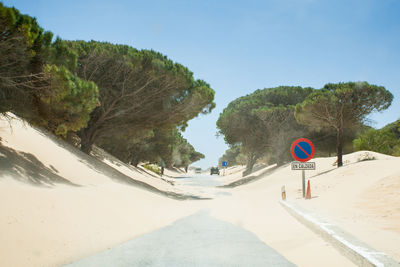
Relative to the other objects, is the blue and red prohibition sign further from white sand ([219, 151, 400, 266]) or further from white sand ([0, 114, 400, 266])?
white sand ([0, 114, 400, 266])

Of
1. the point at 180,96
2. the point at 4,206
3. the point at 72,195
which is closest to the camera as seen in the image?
the point at 4,206

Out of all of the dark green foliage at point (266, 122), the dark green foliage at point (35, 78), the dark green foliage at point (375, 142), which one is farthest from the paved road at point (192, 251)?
the dark green foliage at point (375, 142)

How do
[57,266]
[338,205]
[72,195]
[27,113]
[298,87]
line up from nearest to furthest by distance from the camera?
[57,266] < [72,195] < [338,205] < [27,113] < [298,87]

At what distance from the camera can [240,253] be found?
4.96m

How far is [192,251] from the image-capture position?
5141 millimetres

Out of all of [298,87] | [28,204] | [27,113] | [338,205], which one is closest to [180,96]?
[27,113]

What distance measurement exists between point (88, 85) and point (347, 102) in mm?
21440

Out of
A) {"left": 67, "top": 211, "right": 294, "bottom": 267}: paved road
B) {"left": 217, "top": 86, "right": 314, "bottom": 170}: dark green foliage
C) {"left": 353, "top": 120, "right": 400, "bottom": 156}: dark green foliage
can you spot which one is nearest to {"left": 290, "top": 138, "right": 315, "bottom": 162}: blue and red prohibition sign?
{"left": 67, "top": 211, "right": 294, "bottom": 267}: paved road

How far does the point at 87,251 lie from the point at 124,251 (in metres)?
0.69

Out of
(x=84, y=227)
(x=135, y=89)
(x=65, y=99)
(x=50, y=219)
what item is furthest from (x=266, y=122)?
(x=50, y=219)

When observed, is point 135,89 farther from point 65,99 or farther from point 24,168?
point 24,168

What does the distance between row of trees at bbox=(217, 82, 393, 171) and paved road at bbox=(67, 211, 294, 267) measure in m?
22.1

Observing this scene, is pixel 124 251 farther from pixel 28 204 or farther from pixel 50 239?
pixel 28 204

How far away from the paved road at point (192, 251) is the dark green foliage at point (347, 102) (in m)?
21.8
